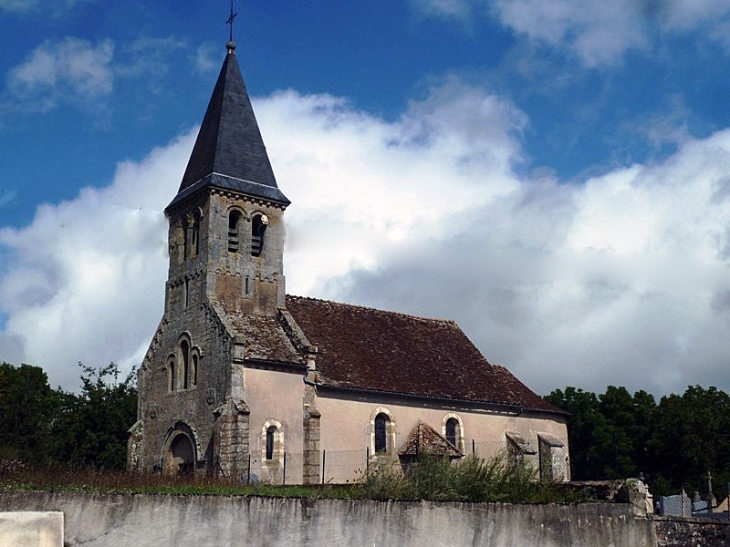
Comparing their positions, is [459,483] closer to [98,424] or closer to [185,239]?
[185,239]

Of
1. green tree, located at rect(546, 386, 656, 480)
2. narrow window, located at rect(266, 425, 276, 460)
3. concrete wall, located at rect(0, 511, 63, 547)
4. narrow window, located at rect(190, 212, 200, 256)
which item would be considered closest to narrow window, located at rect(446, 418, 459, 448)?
narrow window, located at rect(266, 425, 276, 460)

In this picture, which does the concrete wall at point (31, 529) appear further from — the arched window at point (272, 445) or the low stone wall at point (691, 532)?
the arched window at point (272, 445)

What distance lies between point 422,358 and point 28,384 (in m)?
30.9

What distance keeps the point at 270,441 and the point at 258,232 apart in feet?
29.5

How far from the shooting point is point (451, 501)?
56.5ft

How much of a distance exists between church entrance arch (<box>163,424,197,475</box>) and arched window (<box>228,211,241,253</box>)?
23.4 ft

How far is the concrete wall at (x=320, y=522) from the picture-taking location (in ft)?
46.0

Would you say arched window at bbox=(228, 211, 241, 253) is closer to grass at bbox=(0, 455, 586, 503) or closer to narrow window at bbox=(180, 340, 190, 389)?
narrow window at bbox=(180, 340, 190, 389)

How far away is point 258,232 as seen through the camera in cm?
3428

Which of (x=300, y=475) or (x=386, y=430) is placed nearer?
(x=300, y=475)

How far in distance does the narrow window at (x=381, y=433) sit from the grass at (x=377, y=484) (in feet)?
40.7

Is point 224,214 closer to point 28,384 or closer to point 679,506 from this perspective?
point 679,506

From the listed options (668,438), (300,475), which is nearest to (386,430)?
(300,475)

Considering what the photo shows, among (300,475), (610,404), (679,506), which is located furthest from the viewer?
(610,404)
